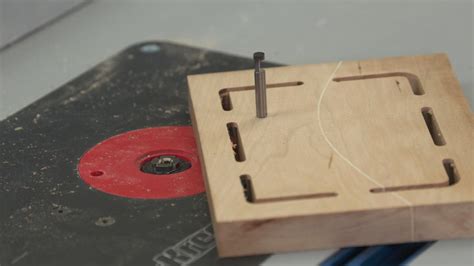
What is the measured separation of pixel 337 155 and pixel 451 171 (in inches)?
6.5

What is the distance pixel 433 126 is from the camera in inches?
65.0

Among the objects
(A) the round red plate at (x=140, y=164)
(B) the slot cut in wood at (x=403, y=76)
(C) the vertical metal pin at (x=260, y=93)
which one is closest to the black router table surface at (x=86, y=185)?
(A) the round red plate at (x=140, y=164)

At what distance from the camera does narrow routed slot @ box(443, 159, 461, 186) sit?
1502mm

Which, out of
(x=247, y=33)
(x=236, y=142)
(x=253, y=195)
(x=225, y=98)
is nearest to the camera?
(x=253, y=195)

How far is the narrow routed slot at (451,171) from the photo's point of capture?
1.50 m

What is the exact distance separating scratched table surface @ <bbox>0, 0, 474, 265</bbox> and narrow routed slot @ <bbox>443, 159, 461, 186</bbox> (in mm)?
456

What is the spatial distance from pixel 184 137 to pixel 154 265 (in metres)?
0.38

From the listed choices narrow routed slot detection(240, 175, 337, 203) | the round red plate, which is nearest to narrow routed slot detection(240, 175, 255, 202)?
narrow routed slot detection(240, 175, 337, 203)

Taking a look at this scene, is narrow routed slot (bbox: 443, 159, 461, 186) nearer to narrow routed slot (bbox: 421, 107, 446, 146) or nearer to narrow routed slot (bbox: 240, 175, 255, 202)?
narrow routed slot (bbox: 421, 107, 446, 146)

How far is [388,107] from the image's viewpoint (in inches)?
66.2

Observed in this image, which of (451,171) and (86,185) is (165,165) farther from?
(451,171)

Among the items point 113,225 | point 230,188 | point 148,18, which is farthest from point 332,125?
point 148,18

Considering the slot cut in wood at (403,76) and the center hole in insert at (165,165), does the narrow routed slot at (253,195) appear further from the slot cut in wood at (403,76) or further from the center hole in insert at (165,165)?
the slot cut in wood at (403,76)

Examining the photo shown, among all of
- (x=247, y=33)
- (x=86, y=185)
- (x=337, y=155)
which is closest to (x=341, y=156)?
(x=337, y=155)
